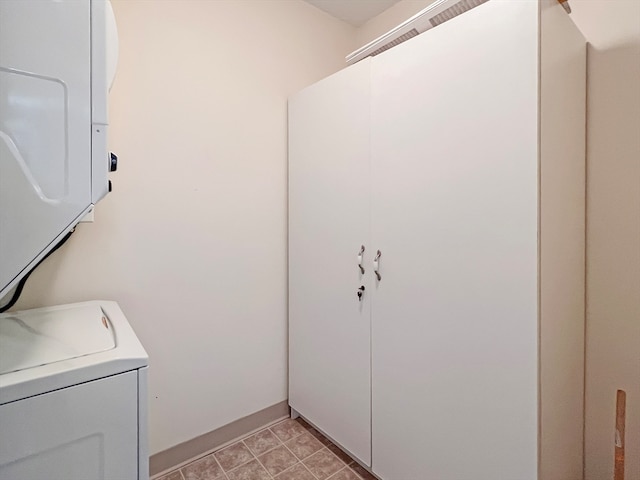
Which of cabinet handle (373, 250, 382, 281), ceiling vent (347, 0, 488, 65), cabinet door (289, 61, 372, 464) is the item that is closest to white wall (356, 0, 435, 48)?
ceiling vent (347, 0, 488, 65)

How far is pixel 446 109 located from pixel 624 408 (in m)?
1.33

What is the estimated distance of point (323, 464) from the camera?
1.69 metres

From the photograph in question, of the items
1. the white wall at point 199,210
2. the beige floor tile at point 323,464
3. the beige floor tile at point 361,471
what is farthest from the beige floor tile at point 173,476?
the beige floor tile at point 361,471

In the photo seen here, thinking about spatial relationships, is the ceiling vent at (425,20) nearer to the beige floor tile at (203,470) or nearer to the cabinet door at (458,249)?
the cabinet door at (458,249)

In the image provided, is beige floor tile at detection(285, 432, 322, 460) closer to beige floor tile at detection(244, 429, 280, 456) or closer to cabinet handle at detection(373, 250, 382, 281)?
beige floor tile at detection(244, 429, 280, 456)

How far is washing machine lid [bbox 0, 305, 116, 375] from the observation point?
0.86m

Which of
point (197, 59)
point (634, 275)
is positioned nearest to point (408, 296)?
point (634, 275)

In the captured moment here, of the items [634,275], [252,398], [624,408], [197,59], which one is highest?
[197,59]

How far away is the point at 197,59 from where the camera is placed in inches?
65.9

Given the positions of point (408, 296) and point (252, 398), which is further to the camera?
point (252, 398)

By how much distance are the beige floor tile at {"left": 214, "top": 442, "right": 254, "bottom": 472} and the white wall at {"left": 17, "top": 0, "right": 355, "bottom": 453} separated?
0.47 ft

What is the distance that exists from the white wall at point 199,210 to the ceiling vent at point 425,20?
0.68 meters

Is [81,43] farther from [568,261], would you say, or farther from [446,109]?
[568,261]

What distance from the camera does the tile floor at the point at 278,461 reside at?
162 cm
